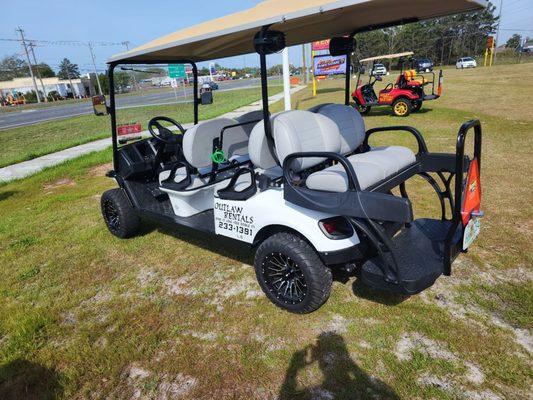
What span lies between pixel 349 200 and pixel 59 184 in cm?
650

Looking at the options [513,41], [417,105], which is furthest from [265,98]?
[513,41]

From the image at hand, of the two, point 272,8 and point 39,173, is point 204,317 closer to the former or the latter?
point 272,8

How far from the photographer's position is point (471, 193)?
2.34m

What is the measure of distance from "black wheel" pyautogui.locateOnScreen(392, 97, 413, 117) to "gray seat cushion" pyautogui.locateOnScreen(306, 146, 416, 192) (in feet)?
29.4

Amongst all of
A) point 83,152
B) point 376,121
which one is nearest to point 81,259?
point 83,152

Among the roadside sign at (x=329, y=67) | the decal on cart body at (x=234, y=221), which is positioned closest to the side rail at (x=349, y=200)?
the decal on cart body at (x=234, y=221)

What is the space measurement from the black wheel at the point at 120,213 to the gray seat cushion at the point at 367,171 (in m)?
2.27

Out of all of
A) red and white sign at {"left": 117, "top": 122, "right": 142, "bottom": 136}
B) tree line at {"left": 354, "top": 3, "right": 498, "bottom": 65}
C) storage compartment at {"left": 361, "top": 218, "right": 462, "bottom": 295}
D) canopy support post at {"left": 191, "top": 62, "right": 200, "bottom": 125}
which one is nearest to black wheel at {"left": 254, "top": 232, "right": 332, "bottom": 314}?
storage compartment at {"left": 361, "top": 218, "right": 462, "bottom": 295}

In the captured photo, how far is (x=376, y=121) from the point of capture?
10.9 meters

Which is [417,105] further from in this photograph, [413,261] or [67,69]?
[67,69]

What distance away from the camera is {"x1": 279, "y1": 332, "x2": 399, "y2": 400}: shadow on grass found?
197 cm

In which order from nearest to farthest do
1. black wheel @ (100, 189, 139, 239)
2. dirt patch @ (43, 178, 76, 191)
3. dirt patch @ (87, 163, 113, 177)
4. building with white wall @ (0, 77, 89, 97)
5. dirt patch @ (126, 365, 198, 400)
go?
1. dirt patch @ (126, 365, 198, 400)
2. black wheel @ (100, 189, 139, 239)
3. dirt patch @ (43, 178, 76, 191)
4. dirt patch @ (87, 163, 113, 177)
5. building with white wall @ (0, 77, 89, 97)

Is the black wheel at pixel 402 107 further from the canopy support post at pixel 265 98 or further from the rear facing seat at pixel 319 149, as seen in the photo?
the canopy support post at pixel 265 98

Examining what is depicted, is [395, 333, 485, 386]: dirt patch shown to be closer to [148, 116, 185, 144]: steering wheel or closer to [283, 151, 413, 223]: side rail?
[283, 151, 413, 223]: side rail
